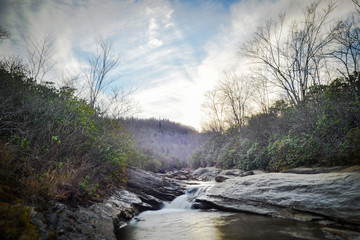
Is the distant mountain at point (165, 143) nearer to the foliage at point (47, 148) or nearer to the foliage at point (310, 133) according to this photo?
the foliage at point (47, 148)

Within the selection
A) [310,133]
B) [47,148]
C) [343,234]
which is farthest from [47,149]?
[310,133]

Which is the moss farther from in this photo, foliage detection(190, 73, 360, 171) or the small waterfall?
foliage detection(190, 73, 360, 171)

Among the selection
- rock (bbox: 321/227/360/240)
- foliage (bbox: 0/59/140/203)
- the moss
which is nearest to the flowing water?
rock (bbox: 321/227/360/240)

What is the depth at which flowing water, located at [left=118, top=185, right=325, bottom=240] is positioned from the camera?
398 cm

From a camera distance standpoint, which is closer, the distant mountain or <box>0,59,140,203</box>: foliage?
<box>0,59,140,203</box>: foliage

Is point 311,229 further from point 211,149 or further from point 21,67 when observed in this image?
point 211,149

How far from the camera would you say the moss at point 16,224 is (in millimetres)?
2151

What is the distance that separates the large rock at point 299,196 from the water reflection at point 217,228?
423 millimetres

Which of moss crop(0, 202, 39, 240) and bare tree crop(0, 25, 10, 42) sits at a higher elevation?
bare tree crop(0, 25, 10, 42)

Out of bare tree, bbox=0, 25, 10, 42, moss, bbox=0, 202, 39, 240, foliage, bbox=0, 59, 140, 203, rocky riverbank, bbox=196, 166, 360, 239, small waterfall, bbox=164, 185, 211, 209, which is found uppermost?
bare tree, bbox=0, 25, 10, 42

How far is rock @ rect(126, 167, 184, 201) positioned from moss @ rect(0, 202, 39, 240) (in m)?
5.46

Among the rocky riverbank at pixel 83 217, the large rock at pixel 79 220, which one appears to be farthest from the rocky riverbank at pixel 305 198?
the large rock at pixel 79 220

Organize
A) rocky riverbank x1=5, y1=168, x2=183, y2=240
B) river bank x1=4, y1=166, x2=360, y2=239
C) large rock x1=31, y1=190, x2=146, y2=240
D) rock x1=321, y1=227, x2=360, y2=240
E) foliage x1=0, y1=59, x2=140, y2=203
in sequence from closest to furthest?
rocky riverbank x1=5, y1=168, x2=183, y2=240 → large rock x1=31, y1=190, x2=146, y2=240 → river bank x1=4, y1=166, x2=360, y2=239 → rock x1=321, y1=227, x2=360, y2=240 → foliage x1=0, y1=59, x2=140, y2=203

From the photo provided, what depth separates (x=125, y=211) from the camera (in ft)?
18.4
